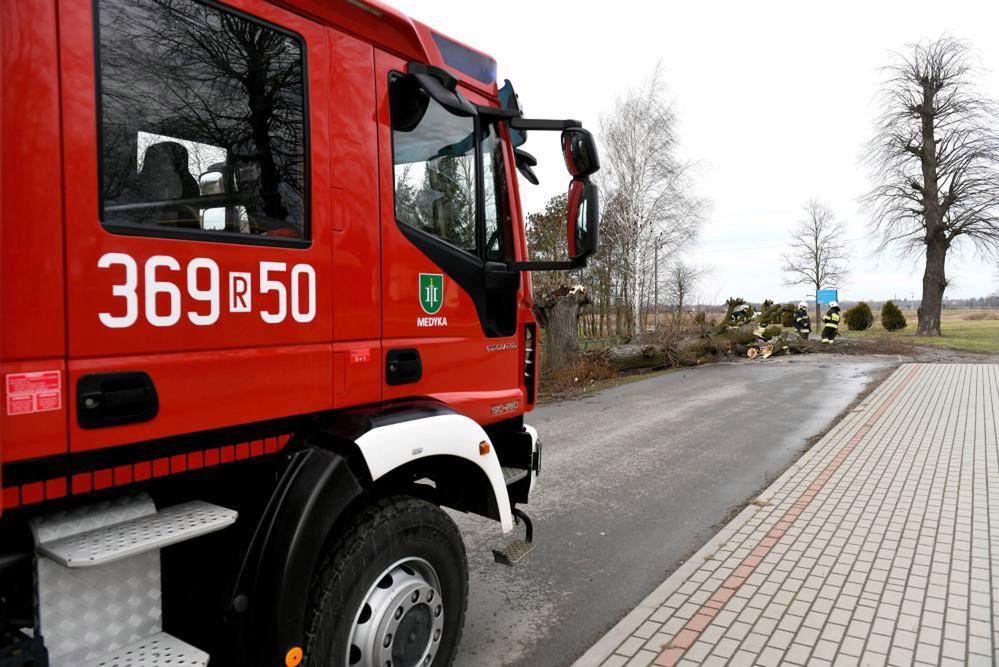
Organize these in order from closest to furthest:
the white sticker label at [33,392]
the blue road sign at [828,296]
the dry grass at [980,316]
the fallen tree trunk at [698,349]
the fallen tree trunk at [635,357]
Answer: the white sticker label at [33,392]
the fallen tree trunk at [635,357]
the fallen tree trunk at [698,349]
the blue road sign at [828,296]
the dry grass at [980,316]

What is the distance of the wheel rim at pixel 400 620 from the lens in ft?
7.70

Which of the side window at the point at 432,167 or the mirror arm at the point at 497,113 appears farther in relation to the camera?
the mirror arm at the point at 497,113

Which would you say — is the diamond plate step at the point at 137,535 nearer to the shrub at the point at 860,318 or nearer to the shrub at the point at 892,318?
the shrub at the point at 892,318

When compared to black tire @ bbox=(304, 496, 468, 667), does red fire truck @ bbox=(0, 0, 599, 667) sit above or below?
above

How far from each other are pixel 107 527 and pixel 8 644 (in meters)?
0.33

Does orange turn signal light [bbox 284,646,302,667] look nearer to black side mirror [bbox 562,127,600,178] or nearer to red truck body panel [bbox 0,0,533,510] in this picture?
red truck body panel [bbox 0,0,533,510]

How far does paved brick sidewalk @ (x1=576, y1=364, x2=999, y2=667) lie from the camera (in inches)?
127

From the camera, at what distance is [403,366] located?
2711 mm

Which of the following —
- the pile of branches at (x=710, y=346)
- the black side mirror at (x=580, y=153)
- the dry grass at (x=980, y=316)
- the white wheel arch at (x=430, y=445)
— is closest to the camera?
the white wheel arch at (x=430, y=445)

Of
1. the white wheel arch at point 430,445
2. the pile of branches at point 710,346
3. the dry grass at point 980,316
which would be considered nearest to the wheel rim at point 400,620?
the white wheel arch at point 430,445

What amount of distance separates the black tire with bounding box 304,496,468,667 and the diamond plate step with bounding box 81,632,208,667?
0.38 metres

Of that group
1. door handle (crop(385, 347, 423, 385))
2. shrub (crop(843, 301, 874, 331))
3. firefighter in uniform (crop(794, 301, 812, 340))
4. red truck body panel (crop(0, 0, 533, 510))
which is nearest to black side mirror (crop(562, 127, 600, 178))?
red truck body panel (crop(0, 0, 533, 510))

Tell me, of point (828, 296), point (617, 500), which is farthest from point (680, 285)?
point (617, 500)

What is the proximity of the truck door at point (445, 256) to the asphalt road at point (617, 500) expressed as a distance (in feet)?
4.12
